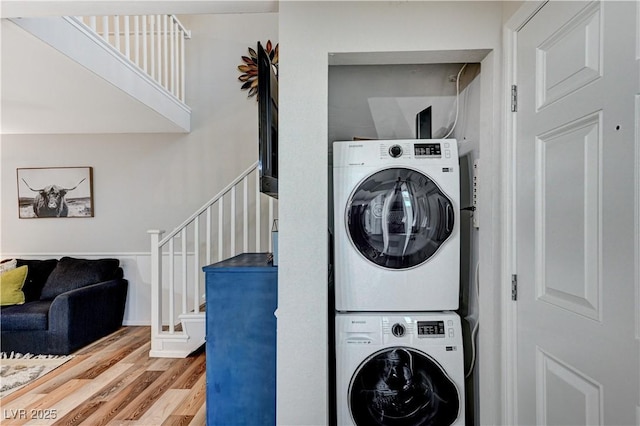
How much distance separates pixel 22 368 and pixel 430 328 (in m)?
3.37

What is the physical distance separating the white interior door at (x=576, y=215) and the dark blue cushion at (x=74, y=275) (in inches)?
158

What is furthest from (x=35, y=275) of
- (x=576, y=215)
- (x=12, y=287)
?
(x=576, y=215)

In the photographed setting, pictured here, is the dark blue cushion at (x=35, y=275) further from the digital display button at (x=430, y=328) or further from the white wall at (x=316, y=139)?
the digital display button at (x=430, y=328)

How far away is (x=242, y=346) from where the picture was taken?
184 cm

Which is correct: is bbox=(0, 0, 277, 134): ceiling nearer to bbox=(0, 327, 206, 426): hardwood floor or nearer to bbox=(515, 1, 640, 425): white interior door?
bbox=(515, 1, 640, 425): white interior door

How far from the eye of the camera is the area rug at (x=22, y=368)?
270 centimetres

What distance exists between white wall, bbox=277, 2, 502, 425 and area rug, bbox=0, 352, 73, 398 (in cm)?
242

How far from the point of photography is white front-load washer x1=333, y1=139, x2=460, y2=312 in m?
1.76

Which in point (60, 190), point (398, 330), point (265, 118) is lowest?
point (398, 330)

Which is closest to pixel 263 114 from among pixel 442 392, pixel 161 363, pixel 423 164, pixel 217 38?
pixel 423 164

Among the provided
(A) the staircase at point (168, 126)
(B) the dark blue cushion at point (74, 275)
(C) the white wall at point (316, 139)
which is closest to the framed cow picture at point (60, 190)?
Answer: (B) the dark blue cushion at point (74, 275)

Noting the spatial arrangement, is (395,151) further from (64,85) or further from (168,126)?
(168,126)

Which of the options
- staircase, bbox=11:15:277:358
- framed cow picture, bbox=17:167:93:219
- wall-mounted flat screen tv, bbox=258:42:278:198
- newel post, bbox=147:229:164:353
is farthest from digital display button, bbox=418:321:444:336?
framed cow picture, bbox=17:167:93:219

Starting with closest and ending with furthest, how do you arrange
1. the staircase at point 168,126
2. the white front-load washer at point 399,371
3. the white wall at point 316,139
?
the white wall at point 316,139
the white front-load washer at point 399,371
the staircase at point 168,126
